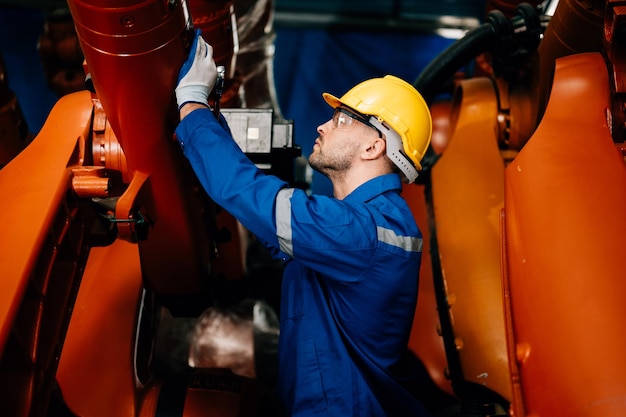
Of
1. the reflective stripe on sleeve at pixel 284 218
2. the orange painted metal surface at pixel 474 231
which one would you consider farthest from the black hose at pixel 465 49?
the reflective stripe on sleeve at pixel 284 218

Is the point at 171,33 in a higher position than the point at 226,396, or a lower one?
higher

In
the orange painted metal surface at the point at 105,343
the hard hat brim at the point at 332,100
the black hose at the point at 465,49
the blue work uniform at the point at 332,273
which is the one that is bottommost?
the orange painted metal surface at the point at 105,343

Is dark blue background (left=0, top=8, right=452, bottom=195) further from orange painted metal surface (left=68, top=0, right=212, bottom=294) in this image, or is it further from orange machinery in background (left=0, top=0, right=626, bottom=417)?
orange painted metal surface (left=68, top=0, right=212, bottom=294)

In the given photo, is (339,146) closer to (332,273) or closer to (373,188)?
(373,188)

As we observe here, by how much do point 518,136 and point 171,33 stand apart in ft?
6.60

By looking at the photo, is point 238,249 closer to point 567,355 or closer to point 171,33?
point 171,33

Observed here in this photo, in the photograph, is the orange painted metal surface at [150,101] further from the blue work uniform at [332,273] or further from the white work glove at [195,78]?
the blue work uniform at [332,273]

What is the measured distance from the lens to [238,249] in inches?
121

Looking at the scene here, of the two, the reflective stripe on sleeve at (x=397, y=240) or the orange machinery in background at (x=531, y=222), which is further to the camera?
the reflective stripe on sleeve at (x=397, y=240)

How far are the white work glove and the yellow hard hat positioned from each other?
519 mm

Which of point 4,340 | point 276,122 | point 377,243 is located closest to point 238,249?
point 276,122

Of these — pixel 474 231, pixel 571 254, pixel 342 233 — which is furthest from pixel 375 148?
pixel 474 231

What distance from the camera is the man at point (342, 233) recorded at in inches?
64.0

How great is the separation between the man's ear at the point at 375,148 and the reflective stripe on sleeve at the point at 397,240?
0.32 meters
